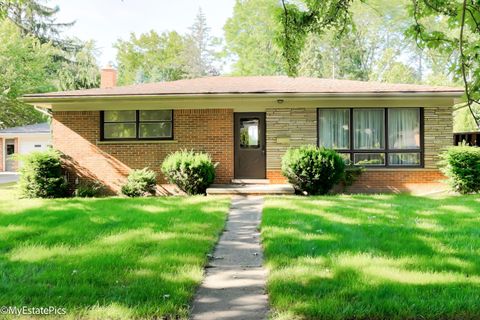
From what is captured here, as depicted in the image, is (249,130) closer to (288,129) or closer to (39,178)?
(288,129)

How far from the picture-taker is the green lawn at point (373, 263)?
3557 mm

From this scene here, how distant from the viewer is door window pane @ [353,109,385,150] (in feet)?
43.2

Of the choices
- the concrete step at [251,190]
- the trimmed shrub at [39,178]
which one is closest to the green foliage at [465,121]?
the concrete step at [251,190]

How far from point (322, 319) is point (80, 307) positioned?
6.64 ft

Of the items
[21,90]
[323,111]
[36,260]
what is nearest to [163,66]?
[21,90]

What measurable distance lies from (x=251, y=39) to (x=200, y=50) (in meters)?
13.8

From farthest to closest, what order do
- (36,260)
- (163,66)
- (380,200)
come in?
(163,66), (380,200), (36,260)

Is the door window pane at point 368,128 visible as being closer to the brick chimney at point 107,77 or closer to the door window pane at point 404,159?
the door window pane at point 404,159

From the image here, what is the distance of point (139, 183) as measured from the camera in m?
12.3

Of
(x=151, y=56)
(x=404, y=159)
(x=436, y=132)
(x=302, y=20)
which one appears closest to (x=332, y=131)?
(x=404, y=159)

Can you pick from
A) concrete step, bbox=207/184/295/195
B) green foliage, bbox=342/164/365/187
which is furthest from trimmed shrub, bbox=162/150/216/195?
green foliage, bbox=342/164/365/187

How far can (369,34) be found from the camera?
39406 mm

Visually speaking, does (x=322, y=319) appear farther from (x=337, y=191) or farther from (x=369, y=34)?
(x=369, y=34)

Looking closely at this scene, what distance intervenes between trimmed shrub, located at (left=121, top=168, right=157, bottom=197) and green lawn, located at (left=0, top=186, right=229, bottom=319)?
343cm
